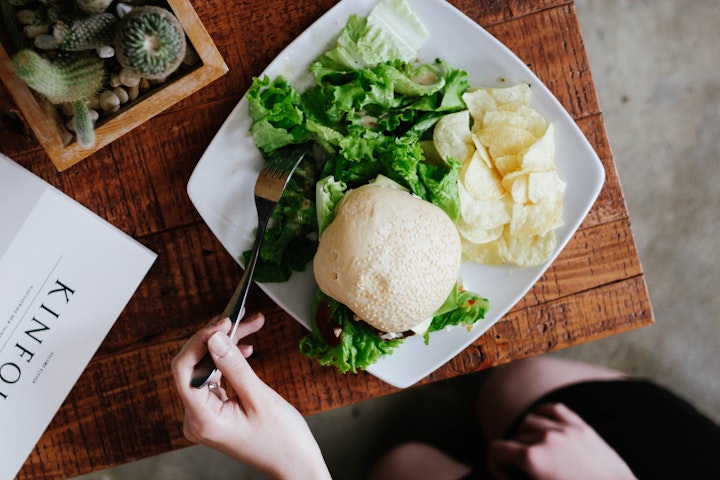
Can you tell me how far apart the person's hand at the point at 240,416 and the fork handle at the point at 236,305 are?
16mm

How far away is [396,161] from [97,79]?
587 millimetres

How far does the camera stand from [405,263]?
118cm

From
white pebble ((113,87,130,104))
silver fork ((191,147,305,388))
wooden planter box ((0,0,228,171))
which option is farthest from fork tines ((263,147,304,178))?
white pebble ((113,87,130,104))

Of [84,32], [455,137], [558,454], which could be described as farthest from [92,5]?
[558,454]

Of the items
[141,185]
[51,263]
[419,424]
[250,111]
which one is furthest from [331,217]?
[419,424]

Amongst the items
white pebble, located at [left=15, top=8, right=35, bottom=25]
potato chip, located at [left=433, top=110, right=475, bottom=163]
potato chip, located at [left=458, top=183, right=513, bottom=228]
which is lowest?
potato chip, located at [left=458, top=183, right=513, bottom=228]

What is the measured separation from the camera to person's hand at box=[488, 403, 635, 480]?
5.88ft

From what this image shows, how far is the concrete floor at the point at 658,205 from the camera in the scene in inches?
76.9

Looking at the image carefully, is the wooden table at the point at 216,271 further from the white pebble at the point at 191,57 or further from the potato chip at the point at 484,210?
the potato chip at the point at 484,210

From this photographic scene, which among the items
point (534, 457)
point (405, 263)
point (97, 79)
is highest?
point (97, 79)

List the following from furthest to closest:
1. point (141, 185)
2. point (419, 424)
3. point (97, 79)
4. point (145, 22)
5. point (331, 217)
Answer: point (419, 424) < point (141, 185) < point (331, 217) < point (97, 79) < point (145, 22)

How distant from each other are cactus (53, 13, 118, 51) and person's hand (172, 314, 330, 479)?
563mm

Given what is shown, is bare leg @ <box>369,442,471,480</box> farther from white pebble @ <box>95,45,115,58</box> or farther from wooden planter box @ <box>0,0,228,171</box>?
white pebble @ <box>95,45,115,58</box>

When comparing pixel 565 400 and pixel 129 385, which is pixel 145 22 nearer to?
pixel 129 385
